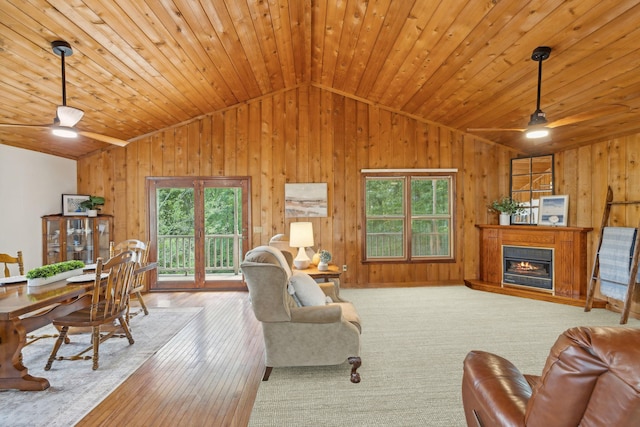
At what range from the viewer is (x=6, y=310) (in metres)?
2.27

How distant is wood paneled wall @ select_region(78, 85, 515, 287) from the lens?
5.82 meters

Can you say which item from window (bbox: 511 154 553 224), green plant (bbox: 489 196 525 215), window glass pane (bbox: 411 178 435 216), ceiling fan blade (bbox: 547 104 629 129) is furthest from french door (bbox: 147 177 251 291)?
window (bbox: 511 154 553 224)

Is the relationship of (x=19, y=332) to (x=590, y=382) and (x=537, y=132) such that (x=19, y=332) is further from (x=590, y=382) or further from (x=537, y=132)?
(x=537, y=132)

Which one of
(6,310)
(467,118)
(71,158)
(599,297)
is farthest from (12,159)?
(599,297)

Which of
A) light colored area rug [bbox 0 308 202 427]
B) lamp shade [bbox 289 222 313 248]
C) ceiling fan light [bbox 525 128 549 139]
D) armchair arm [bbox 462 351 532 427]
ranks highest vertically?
ceiling fan light [bbox 525 128 549 139]

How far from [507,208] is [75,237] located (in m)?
7.28

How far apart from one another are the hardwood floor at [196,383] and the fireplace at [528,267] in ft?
14.5

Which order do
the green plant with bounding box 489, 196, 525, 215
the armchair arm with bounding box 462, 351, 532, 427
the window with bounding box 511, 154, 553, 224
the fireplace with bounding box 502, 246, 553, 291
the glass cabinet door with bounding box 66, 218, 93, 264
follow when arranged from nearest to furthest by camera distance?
1. the armchair arm with bounding box 462, 351, 532, 427
2. the glass cabinet door with bounding box 66, 218, 93, 264
3. the fireplace with bounding box 502, 246, 553, 291
4. the window with bounding box 511, 154, 553, 224
5. the green plant with bounding box 489, 196, 525, 215

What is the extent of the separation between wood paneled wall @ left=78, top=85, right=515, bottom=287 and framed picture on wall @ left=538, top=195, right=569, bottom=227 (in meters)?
0.77

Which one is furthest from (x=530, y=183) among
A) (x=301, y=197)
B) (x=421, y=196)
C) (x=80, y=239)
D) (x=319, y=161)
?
(x=80, y=239)

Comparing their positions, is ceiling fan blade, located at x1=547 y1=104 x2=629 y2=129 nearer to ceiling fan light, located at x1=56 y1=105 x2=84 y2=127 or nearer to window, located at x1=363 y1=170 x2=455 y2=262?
window, located at x1=363 y1=170 x2=455 y2=262

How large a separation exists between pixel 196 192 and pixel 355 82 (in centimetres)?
336

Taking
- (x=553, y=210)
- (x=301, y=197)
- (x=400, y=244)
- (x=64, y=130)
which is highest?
(x=64, y=130)

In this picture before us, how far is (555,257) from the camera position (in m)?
5.19
